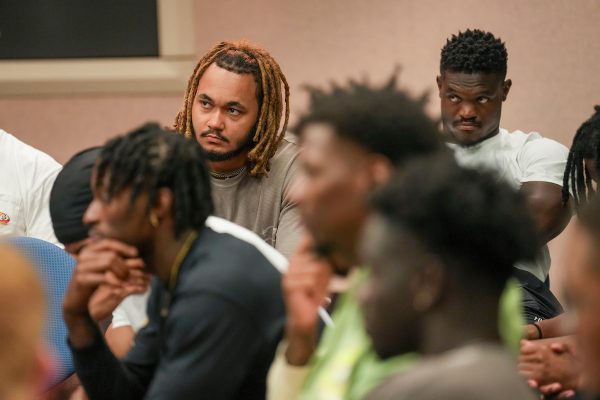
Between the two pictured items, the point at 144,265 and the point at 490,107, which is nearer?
the point at 144,265

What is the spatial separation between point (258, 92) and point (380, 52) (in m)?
1.14

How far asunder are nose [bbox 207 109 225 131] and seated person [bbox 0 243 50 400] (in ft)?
5.23

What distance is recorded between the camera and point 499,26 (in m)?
4.01

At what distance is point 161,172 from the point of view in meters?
1.99

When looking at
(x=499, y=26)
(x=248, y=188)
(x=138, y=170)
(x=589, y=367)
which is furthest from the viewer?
(x=499, y=26)

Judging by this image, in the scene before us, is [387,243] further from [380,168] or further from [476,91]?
[476,91]

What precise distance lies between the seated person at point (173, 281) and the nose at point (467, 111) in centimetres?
135

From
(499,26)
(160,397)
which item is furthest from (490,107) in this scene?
(160,397)

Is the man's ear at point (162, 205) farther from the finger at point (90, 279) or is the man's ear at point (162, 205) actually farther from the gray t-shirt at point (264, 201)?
the gray t-shirt at point (264, 201)

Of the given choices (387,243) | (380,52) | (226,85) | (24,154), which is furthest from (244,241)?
(380,52)

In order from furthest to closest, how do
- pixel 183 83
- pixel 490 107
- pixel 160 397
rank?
pixel 183 83 → pixel 490 107 → pixel 160 397

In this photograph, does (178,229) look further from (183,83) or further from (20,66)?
(20,66)

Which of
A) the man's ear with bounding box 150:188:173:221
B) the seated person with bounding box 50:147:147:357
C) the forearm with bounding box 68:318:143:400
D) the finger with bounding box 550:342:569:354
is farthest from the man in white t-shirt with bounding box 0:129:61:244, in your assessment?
the finger with bounding box 550:342:569:354

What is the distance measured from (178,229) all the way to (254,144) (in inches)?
45.8
